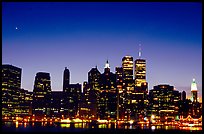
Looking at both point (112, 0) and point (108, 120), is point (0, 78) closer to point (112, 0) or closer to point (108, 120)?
point (112, 0)

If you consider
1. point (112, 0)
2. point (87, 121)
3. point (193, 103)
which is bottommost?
point (87, 121)

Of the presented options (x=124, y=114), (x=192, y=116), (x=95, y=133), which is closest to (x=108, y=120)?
(x=124, y=114)

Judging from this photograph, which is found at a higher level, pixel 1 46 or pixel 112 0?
pixel 112 0

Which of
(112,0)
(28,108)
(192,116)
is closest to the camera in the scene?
(112,0)

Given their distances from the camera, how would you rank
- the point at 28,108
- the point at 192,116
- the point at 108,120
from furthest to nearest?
1. the point at 28,108
2. the point at 108,120
3. the point at 192,116

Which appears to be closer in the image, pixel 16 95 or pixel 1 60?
pixel 1 60

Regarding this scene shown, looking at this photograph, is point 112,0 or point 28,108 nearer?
point 112,0

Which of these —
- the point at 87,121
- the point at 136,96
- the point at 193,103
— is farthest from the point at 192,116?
the point at 87,121

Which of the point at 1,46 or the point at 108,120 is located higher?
the point at 1,46

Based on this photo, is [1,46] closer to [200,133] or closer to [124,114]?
[200,133]
